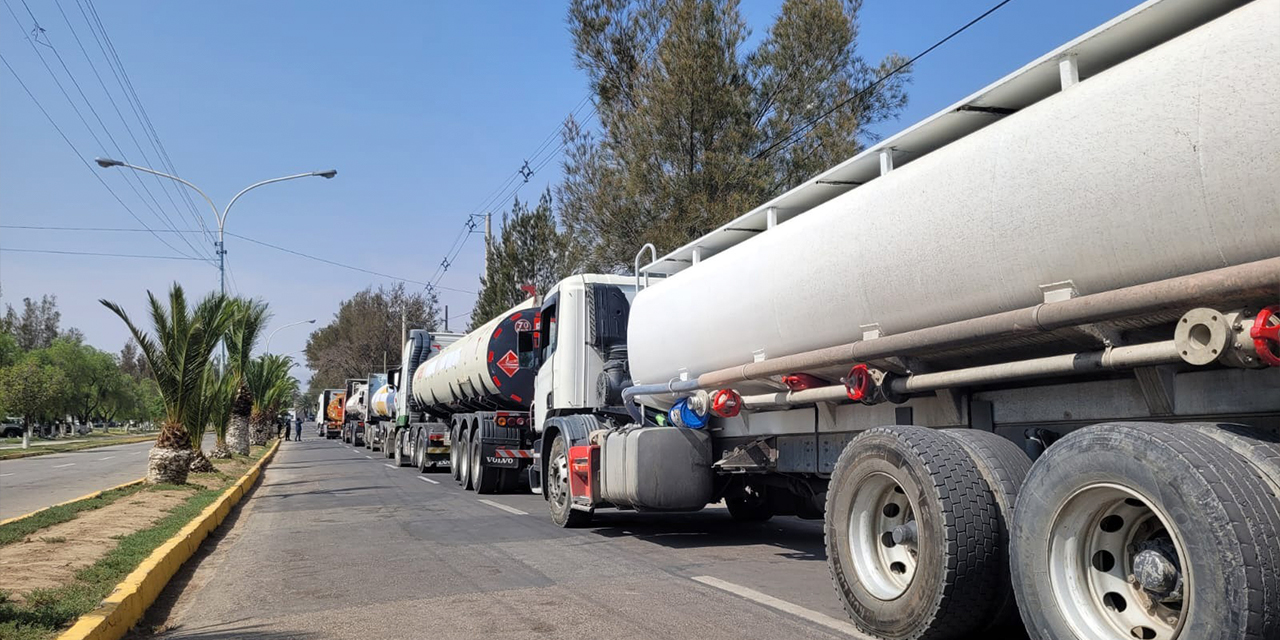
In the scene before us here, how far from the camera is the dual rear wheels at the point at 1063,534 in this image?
131 inches

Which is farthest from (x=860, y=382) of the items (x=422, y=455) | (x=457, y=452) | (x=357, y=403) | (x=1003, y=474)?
(x=357, y=403)

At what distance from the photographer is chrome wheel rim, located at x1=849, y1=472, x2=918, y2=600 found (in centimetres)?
520

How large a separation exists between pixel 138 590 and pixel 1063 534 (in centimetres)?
576

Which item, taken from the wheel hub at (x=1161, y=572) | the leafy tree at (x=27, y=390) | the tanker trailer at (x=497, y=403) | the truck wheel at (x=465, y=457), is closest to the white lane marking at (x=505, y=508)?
the tanker trailer at (x=497, y=403)

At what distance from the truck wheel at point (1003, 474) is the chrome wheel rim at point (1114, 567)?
467 mm

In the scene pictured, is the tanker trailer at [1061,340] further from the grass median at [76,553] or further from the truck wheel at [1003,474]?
the grass median at [76,553]

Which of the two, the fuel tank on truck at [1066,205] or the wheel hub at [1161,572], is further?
the wheel hub at [1161,572]

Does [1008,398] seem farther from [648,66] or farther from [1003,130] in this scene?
[648,66]

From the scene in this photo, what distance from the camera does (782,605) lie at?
6363mm

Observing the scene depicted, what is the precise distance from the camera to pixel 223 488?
1708 cm

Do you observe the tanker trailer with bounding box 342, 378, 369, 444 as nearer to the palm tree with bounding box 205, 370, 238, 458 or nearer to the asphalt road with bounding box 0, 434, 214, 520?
the asphalt road with bounding box 0, 434, 214, 520

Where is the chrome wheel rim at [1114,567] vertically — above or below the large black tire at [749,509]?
above

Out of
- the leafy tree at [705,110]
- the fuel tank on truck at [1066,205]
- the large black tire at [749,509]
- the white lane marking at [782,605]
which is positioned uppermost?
the leafy tree at [705,110]

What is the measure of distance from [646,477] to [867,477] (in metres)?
3.89
